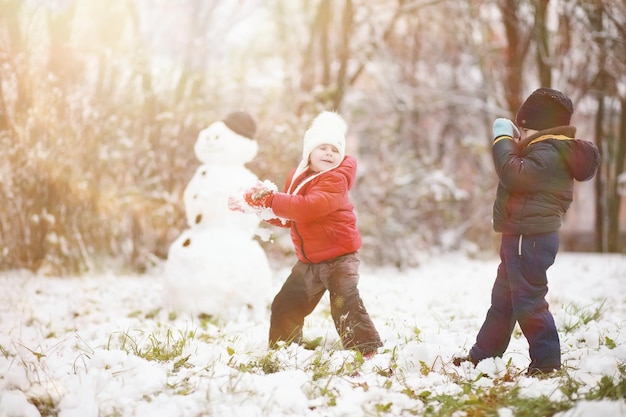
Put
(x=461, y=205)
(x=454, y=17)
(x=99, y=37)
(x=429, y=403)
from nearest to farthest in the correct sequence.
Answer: (x=429, y=403) → (x=99, y=37) → (x=461, y=205) → (x=454, y=17)

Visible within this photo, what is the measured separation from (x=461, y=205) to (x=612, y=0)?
14.9 ft

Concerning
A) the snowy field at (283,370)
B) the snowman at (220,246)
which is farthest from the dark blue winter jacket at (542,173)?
the snowman at (220,246)

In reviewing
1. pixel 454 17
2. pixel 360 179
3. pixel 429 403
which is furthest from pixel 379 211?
pixel 429 403

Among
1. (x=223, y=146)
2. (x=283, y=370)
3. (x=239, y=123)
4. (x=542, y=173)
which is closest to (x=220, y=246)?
(x=223, y=146)

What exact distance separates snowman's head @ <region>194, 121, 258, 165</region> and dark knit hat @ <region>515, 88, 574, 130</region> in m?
2.76

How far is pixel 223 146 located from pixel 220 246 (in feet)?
2.97

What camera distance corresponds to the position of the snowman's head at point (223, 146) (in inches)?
200

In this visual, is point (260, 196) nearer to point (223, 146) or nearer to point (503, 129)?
point (503, 129)

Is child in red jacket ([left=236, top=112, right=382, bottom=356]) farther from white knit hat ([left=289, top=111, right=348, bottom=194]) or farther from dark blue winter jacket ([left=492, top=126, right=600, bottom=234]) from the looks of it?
dark blue winter jacket ([left=492, top=126, right=600, bottom=234])

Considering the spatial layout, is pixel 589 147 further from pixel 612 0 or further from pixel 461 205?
pixel 461 205

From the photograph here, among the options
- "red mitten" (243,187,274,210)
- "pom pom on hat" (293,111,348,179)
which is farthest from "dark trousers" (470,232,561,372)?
"red mitten" (243,187,274,210)

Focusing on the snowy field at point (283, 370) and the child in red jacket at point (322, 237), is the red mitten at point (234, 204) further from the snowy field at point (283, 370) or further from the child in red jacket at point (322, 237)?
the snowy field at point (283, 370)

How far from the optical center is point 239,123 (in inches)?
202

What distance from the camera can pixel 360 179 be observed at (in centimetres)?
876
